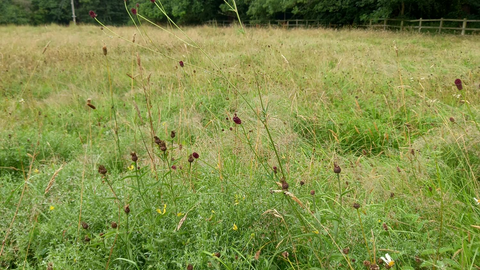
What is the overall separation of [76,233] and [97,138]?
2.20 metres

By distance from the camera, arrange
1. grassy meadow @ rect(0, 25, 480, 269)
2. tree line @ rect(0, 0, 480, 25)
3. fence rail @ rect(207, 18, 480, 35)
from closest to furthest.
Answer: grassy meadow @ rect(0, 25, 480, 269) < fence rail @ rect(207, 18, 480, 35) < tree line @ rect(0, 0, 480, 25)

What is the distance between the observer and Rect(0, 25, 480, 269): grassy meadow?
58.6 inches

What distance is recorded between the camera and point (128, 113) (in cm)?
446

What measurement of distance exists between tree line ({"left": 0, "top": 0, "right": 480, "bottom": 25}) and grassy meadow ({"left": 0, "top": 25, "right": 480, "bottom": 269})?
6.48 meters

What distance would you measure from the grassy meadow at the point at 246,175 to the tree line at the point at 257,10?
6.48 m

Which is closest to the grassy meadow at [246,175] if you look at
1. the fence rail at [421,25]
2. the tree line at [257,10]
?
the tree line at [257,10]

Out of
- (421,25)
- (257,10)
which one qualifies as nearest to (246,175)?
(421,25)

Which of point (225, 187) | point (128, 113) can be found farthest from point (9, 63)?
point (225, 187)

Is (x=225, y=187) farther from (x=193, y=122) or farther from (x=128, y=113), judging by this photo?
(x=128, y=113)

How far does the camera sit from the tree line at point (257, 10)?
70.3ft

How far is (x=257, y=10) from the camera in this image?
24.9 metres

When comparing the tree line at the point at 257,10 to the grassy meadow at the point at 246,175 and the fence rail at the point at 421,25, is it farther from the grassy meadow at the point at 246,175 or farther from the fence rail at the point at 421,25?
the grassy meadow at the point at 246,175

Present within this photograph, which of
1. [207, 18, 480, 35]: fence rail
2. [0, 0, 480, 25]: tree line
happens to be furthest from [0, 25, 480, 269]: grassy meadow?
[207, 18, 480, 35]: fence rail

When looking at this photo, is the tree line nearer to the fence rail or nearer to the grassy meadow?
the fence rail
